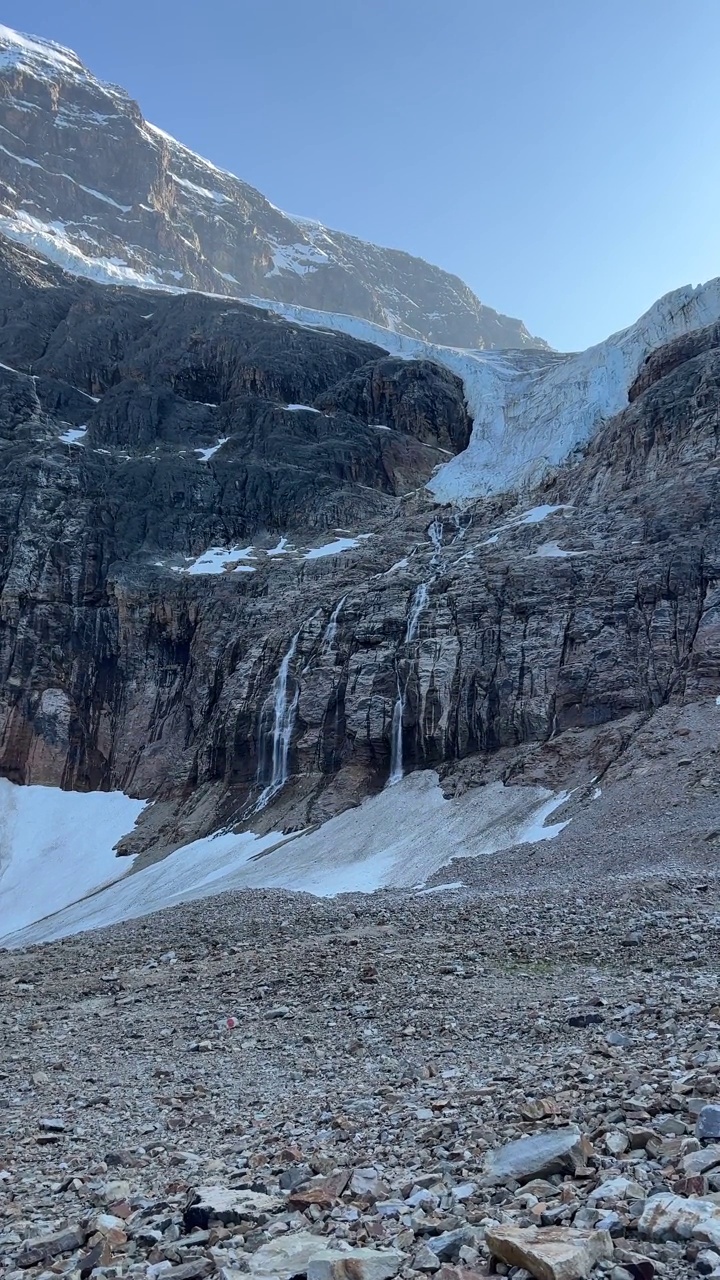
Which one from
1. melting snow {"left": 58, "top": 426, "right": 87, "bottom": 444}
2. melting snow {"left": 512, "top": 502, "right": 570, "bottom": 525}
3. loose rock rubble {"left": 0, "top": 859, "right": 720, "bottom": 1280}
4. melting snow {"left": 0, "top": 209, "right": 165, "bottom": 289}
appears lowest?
loose rock rubble {"left": 0, "top": 859, "right": 720, "bottom": 1280}

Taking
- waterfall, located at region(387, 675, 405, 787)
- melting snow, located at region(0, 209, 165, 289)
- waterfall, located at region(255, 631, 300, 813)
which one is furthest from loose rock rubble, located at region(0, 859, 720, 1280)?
melting snow, located at region(0, 209, 165, 289)

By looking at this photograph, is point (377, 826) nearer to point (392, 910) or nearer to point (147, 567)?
point (392, 910)

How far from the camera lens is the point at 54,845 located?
2240 inches

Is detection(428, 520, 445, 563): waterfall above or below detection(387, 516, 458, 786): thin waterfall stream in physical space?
above

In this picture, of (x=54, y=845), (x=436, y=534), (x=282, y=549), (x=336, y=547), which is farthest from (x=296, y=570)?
(x=54, y=845)

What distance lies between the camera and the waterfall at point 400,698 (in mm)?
47969

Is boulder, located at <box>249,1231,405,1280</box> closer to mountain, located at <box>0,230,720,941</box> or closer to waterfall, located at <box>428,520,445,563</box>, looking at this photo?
mountain, located at <box>0,230,720,941</box>

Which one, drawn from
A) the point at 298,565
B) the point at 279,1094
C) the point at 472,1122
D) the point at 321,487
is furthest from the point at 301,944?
the point at 321,487

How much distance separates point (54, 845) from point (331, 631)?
2350cm

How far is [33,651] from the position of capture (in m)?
67.6

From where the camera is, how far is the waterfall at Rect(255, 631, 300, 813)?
5062 centimetres

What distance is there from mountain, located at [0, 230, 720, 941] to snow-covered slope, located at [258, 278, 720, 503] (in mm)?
400

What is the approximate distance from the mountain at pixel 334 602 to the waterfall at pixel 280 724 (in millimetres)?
165

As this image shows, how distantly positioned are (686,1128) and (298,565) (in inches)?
2405
